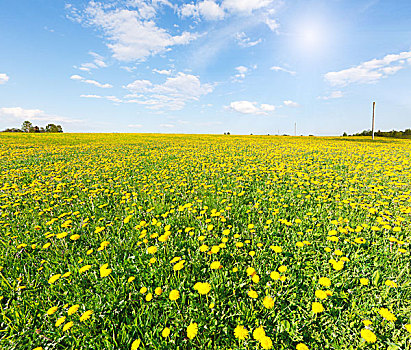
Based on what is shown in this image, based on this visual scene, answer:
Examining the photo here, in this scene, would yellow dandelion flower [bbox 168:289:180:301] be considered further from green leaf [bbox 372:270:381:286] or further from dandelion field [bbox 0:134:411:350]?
green leaf [bbox 372:270:381:286]

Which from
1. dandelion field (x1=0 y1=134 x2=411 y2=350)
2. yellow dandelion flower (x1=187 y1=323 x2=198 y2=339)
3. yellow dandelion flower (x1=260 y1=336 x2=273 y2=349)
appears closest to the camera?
yellow dandelion flower (x1=260 y1=336 x2=273 y2=349)

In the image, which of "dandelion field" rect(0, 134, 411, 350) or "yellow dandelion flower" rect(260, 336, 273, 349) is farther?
"dandelion field" rect(0, 134, 411, 350)

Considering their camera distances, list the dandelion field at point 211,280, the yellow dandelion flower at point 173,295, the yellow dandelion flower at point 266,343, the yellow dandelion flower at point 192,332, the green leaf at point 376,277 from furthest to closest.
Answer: the green leaf at point 376,277
the yellow dandelion flower at point 173,295
the dandelion field at point 211,280
the yellow dandelion flower at point 192,332
the yellow dandelion flower at point 266,343

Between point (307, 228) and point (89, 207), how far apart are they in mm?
4354

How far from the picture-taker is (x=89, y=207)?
4.11 metres

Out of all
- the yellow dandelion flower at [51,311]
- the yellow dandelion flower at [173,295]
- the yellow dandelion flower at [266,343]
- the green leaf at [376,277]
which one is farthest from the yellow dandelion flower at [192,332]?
the green leaf at [376,277]

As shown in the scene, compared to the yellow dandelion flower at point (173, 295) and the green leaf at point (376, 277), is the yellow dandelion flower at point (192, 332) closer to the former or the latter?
the yellow dandelion flower at point (173, 295)

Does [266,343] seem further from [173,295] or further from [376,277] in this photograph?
[376,277]

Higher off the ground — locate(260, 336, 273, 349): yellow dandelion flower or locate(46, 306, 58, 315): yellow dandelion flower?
locate(260, 336, 273, 349): yellow dandelion flower

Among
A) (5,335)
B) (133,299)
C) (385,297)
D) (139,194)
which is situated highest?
(139,194)

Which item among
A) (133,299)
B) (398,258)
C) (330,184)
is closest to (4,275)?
(133,299)

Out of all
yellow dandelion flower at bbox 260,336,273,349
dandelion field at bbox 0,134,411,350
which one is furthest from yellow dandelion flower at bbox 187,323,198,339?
yellow dandelion flower at bbox 260,336,273,349

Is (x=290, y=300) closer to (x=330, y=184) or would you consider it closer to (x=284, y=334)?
(x=284, y=334)

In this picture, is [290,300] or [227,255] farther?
[227,255]
